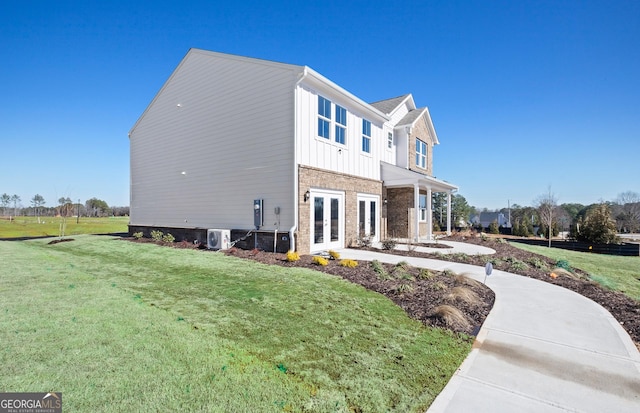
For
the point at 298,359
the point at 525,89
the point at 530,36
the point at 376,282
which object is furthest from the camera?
the point at 525,89

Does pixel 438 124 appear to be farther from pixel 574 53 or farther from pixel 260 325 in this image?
pixel 260 325

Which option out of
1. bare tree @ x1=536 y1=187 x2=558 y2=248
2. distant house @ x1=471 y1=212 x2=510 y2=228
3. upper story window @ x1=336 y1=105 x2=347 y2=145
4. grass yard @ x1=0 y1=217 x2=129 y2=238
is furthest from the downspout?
distant house @ x1=471 y1=212 x2=510 y2=228

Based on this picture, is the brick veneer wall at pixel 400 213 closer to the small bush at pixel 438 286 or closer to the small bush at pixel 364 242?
the small bush at pixel 364 242

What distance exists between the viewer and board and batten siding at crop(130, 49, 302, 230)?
1086cm

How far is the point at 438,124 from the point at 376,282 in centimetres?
1951

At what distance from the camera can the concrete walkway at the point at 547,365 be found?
2.57m

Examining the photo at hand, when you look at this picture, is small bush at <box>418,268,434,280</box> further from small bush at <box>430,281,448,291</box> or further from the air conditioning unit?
the air conditioning unit

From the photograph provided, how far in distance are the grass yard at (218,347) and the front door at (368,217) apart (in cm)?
807

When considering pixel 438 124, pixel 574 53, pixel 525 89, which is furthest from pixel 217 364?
pixel 438 124

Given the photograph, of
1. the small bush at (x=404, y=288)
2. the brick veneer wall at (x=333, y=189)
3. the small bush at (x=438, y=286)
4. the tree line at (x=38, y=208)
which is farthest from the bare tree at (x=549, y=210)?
the tree line at (x=38, y=208)

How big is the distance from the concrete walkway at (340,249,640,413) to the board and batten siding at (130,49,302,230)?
749 centimetres

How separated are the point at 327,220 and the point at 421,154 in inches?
466

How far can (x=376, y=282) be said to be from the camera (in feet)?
22.1

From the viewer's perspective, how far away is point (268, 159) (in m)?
11.2
